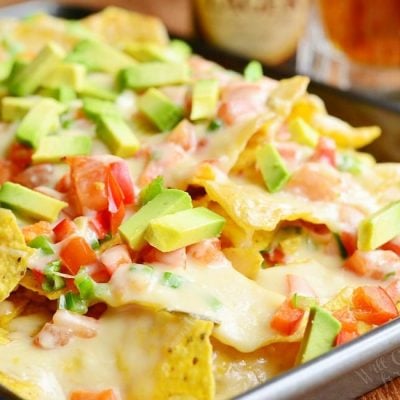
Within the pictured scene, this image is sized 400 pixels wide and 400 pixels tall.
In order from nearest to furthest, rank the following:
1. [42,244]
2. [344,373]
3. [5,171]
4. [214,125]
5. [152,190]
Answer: [344,373]
[42,244]
[152,190]
[5,171]
[214,125]

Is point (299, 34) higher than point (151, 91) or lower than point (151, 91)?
lower

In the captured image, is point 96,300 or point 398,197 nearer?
point 96,300

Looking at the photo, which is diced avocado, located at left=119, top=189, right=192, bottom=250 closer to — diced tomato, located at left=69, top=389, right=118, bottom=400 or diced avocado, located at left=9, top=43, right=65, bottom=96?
diced tomato, located at left=69, top=389, right=118, bottom=400

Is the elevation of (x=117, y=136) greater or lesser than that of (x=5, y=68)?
greater

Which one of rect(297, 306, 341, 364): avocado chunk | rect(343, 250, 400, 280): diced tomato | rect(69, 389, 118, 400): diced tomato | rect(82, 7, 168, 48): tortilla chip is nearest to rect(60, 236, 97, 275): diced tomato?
rect(69, 389, 118, 400): diced tomato

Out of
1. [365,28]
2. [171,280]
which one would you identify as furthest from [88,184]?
[365,28]

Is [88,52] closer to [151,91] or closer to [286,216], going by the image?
[151,91]

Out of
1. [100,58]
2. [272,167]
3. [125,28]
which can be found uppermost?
[272,167]

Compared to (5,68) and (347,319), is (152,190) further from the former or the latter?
(5,68)

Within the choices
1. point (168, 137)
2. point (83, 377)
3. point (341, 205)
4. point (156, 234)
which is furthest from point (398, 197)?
point (83, 377)
